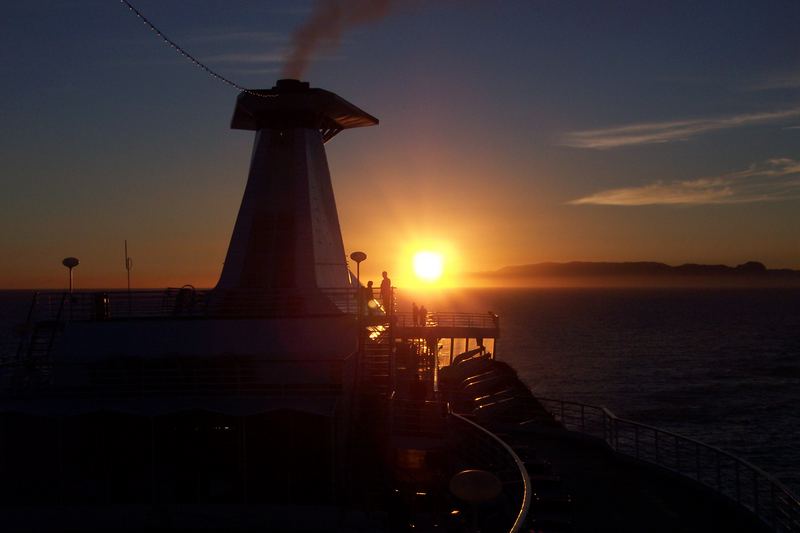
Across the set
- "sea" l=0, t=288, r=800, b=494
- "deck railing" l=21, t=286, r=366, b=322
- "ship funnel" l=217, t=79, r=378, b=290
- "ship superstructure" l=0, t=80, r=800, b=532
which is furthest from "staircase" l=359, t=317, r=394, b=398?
"sea" l=0, t=288, r=800, b=494

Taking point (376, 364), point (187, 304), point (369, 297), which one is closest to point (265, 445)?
point (376, 364)

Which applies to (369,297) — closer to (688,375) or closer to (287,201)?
(287,201)

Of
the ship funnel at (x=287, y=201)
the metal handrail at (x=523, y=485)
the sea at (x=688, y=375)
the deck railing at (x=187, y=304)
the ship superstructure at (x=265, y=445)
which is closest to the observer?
the metal handrail at (x=523, y=485)

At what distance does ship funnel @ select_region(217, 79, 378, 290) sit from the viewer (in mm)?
26422

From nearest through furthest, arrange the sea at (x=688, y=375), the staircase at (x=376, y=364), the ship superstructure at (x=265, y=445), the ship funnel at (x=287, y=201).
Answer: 1. the ship superstructure at (x=265, y=445)
2. the staircase at (x=376, y=364)
3. the ship funnel at (x=287, y=201)
4. the sea at (x=688, y=375)

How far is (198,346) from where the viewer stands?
21016mm

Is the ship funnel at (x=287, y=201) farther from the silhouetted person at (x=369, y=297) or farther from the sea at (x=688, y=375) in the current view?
the sea at (x=688, y=375)

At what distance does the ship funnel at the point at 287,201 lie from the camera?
86.7 feet

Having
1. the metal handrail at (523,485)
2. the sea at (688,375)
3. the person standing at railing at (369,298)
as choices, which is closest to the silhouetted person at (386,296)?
the person standing at railing at (369,298)

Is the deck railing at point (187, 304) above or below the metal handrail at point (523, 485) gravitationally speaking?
above

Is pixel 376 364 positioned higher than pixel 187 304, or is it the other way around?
pixel 187 304

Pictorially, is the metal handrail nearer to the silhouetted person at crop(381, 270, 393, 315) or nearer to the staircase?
the staircase

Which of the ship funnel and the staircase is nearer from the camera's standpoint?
the staircase

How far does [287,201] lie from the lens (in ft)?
91.6
